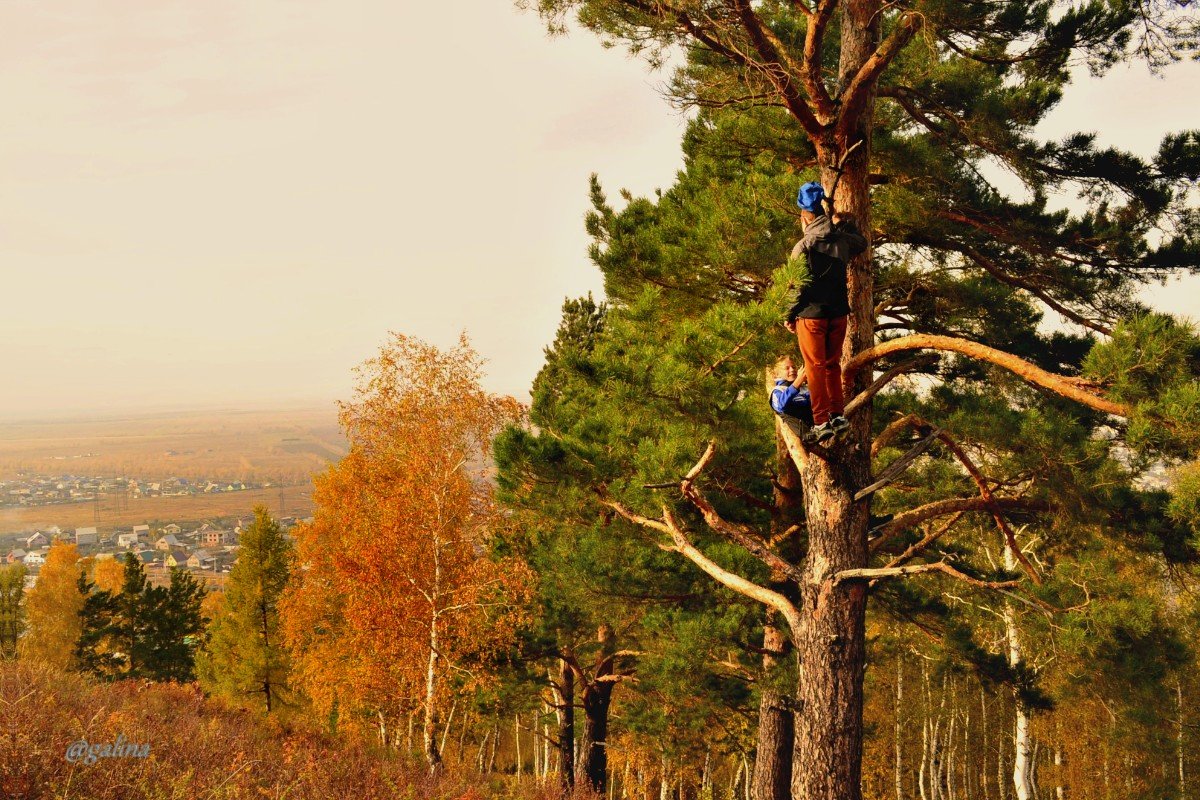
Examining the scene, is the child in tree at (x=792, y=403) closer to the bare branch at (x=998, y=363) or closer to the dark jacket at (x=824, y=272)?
the dark jacket at (x=824, y=272)

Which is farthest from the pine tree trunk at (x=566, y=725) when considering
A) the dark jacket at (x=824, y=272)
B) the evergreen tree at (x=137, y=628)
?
the evergreen tree at (x=137, y=628)

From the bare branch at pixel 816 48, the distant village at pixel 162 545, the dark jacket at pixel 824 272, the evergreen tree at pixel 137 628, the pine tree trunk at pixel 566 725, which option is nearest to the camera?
the dark jacket at pixel 824 272

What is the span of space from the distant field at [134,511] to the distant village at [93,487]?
1.75 meters

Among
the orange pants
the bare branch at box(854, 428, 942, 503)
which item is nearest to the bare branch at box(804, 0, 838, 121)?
the orange pants

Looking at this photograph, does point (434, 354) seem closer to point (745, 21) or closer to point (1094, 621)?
point (745, 21)

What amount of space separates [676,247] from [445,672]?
10.5 m

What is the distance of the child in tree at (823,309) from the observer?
4.72 metres

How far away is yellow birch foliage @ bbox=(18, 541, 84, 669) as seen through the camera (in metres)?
28.7

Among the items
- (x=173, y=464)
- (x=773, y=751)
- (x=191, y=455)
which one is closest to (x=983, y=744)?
(x=773, y=751)

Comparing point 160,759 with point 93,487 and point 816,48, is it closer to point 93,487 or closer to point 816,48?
point 816,48

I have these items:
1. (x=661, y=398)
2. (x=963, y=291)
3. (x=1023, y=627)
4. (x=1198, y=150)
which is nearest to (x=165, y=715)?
(x=661, y=398)

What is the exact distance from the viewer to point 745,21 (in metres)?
5.25

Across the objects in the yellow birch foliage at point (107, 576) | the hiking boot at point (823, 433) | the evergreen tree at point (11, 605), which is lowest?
the yellow birch foliage at point (107, 576)

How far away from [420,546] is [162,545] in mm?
80312
